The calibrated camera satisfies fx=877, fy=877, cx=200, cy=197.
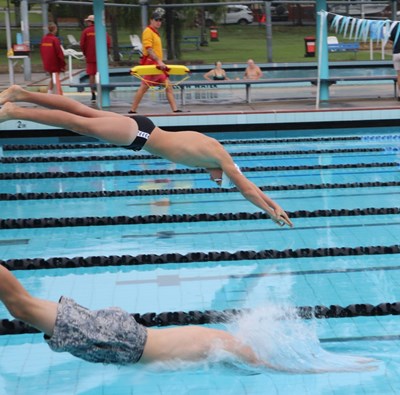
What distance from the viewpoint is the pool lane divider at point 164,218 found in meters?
7.26

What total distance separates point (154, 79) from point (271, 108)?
178 cm

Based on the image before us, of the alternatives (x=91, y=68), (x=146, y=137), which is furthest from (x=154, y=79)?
(x=146, y=137)

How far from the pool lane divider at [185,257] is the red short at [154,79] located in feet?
19.0

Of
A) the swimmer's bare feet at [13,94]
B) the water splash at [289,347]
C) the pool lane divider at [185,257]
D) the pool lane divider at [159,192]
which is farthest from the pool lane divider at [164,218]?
the swimmer's bare feet at [13,94]

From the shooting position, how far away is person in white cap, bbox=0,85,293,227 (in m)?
4.72

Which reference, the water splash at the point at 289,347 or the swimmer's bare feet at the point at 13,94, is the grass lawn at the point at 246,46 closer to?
the swimmer's bare feet at the point at 13,94

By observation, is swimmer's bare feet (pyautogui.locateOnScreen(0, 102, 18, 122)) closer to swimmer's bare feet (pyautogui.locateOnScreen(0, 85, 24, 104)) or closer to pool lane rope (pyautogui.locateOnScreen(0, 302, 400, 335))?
swimmer's bare feet (pyautogui.locateOnScreen(0, 85, 24, 104))

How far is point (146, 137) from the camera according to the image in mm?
4809

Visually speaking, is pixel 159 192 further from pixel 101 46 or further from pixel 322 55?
pixel 322 55

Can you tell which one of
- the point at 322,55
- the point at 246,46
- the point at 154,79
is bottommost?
the point at 246,46

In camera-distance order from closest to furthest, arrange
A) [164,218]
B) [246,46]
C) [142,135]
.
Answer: [142,135] < [164,218] < [246,46]

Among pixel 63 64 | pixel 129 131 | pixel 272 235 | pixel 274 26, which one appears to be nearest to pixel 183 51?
pixel 274 26

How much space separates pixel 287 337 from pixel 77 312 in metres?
1.29

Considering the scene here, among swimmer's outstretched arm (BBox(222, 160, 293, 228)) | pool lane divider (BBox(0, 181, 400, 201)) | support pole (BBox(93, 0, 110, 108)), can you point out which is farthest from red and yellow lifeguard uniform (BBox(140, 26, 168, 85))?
swimmer's outstretched arm (BBox(222, 160, 293, 228))
